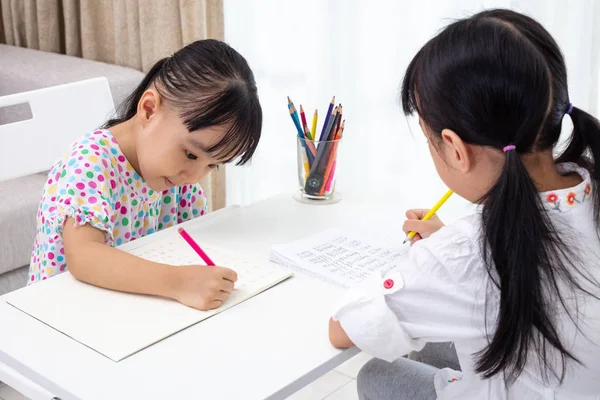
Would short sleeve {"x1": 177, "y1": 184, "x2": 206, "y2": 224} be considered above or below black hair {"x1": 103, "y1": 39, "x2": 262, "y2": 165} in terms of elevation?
below

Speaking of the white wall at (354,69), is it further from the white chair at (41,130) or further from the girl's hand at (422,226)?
the girl's hand at (422,226)

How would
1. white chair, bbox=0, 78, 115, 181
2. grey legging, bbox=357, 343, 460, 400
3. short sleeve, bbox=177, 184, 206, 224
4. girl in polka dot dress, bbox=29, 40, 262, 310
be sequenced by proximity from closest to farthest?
grey legging, bbox=357, 343, 460, 400
girl in polka dot dress, bbox=29, 40, 262, 310
short sleeve, bbox=177, 184, 206, 224
white chair, bbox=0, 78, 115, 181

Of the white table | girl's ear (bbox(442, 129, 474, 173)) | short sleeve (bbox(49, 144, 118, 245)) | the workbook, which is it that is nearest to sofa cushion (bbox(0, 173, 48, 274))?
short sleeve (bbox(49, 144, 118, 245))

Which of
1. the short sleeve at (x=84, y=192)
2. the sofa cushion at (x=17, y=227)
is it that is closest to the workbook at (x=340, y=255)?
the short sleeve at (x=84, y=192)

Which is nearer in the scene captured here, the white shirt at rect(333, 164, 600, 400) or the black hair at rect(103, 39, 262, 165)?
the white shirt at rect(333, 164, 600, 400)

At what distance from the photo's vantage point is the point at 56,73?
8.68 feet

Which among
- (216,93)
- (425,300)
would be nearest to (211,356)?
(425,300)

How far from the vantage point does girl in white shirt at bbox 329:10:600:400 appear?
2.94 feet

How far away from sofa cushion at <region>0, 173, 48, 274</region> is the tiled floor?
0.35 m

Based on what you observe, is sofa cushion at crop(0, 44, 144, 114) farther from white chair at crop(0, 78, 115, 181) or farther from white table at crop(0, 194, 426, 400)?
white table at crop(0, 194, 426, 400)

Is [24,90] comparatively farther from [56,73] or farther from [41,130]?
[41,130]

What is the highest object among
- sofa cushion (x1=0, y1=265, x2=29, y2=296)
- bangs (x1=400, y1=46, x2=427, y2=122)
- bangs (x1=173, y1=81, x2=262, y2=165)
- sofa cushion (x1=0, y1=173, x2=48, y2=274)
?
bangs (x1=400, y1=46, x2=427, y2=122)

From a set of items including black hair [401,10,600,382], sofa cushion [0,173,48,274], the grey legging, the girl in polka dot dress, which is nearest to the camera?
black hair [401,10,600,382]

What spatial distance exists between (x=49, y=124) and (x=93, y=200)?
2.28 ft
